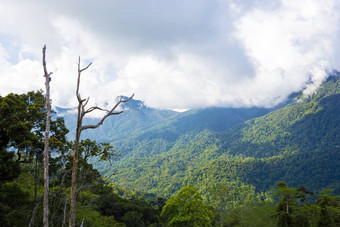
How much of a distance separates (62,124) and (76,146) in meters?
9.95

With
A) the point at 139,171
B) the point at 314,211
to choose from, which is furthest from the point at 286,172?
the point at 314,211

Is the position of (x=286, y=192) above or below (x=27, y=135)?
below

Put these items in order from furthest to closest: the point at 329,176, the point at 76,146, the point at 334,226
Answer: the point at 329,176 < the point at 334,226 < the point at 76,146

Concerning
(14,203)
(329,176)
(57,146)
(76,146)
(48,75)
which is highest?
(48,75)

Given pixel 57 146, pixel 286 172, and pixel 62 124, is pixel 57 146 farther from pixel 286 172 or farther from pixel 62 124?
pixel 286 172

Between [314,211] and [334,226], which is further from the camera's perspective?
[314,211]

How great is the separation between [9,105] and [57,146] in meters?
3.48

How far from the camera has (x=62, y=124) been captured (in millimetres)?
13977

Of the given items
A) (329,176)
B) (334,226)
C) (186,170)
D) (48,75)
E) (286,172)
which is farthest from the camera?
(186,170)

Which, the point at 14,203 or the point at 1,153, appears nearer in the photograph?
the point at 1,153

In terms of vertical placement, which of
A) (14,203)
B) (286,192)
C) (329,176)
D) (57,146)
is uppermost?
(57,146)

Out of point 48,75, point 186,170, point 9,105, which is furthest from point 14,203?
point 186,170

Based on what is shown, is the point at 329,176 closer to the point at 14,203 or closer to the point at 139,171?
the point at 139,171

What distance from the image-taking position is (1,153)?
10.1 metres
